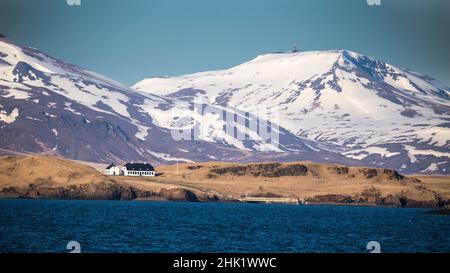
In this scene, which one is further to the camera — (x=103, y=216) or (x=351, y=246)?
(x=103, y=216)
